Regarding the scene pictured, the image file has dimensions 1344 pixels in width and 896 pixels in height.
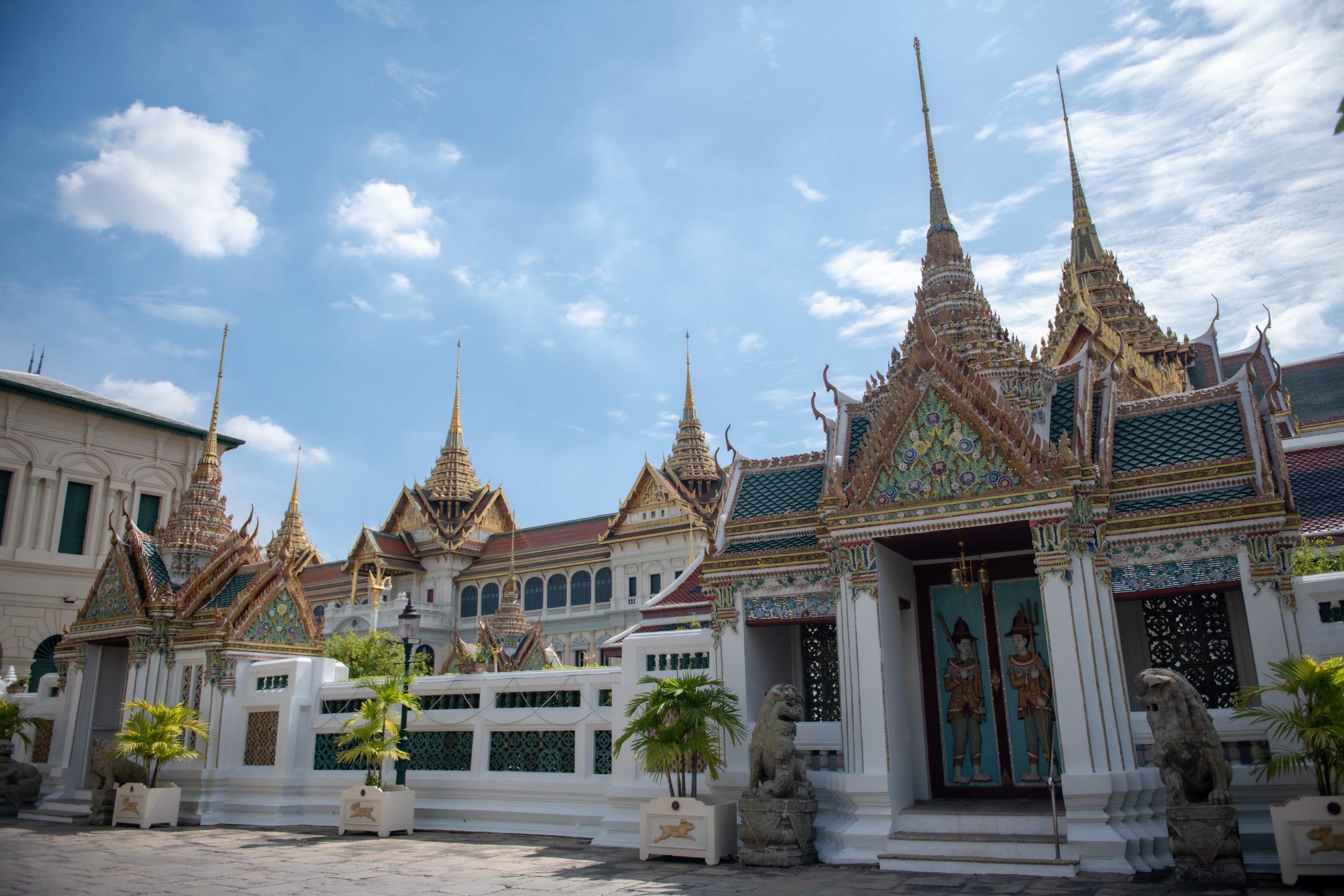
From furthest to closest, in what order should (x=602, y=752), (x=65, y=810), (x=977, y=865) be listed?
1. (x=65, y=810)
2. (x=602, y=752)
3. (x=977, y=865)

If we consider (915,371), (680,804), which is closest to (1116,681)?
(915,371)

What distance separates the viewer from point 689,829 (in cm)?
852

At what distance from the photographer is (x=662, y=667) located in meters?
10.2

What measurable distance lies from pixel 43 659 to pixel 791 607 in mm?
24863

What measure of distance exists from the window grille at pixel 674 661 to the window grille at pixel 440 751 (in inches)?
110

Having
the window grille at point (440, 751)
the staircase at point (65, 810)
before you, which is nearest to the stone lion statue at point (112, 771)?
the staircase at point (65, 810)

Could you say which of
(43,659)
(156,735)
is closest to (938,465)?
(156,735)

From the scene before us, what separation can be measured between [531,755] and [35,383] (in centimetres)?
2456

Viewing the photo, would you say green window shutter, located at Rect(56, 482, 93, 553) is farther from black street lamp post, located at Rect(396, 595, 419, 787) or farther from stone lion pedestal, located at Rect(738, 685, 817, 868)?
stone lion pedestal, located at Rect(738, 685, 817, 868)

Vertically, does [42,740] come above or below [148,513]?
below

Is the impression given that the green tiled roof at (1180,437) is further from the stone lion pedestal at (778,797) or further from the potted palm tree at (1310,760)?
the stone lion pedestal at (778,797)

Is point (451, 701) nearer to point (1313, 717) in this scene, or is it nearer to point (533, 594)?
point (1313, 717)

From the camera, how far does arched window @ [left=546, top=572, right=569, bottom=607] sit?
47.3m

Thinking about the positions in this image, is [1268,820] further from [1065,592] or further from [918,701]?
[918,701]
